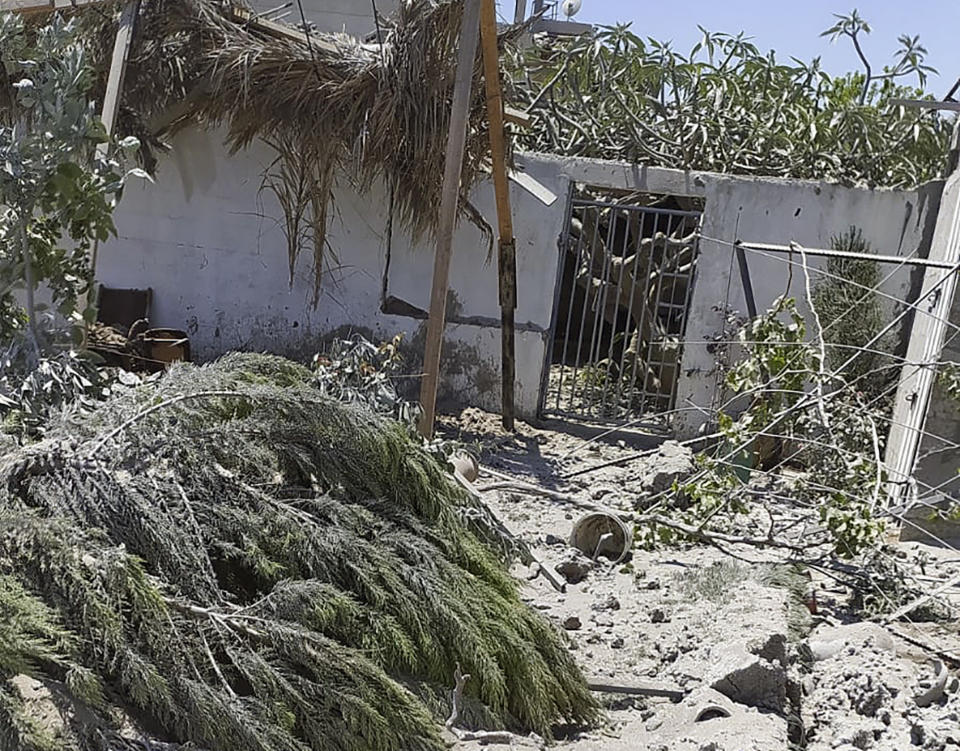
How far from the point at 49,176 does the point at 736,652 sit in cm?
329

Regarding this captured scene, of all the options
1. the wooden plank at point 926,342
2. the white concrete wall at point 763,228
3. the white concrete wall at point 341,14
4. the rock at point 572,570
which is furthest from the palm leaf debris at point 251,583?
the white concrete wall at point 341,14

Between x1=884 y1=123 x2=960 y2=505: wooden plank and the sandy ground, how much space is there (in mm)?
681

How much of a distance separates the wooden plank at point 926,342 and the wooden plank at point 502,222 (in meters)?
2.79

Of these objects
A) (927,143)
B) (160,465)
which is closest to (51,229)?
(160,465)

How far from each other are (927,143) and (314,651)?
7.41m

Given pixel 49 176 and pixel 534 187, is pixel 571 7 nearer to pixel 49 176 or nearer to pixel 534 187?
pixel 534 187

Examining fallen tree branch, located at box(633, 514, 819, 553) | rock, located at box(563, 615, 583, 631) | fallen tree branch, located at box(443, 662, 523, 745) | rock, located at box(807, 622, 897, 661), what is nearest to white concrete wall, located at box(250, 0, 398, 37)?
fallen tree branch, located at box(633, 514, 819, 553)

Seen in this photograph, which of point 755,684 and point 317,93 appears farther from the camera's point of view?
point 317,93

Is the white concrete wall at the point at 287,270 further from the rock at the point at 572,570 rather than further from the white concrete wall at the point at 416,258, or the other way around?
the rock at the point at 572,570

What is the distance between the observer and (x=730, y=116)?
8594 mm

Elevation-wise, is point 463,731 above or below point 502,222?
below

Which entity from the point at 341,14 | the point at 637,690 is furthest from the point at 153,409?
the point at 341,14

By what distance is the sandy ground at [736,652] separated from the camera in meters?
3.43

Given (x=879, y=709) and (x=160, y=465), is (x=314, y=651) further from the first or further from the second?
(x=879, y=709)
